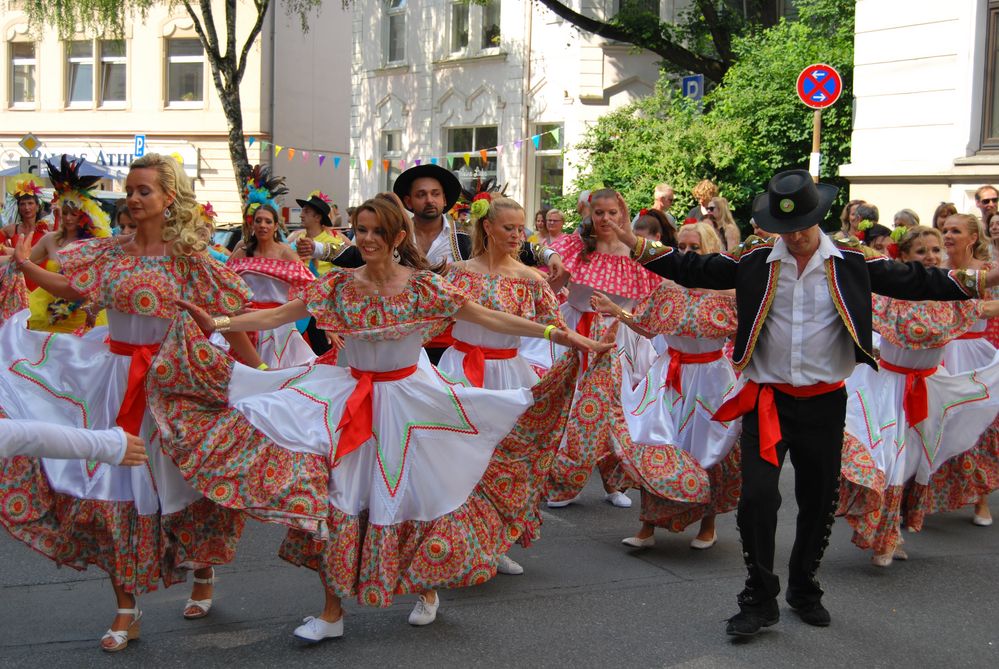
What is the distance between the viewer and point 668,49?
20516mm

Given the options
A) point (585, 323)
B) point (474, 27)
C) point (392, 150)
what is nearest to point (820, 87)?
point (585, 323)

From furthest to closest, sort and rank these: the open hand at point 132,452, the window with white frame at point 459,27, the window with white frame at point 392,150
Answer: the window with white frame at point 392,150
the window with white frame at point 459,27
the open hand at point 132,452

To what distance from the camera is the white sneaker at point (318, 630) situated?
15.4 feet

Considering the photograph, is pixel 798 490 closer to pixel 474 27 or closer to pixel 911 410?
pixel 911 410

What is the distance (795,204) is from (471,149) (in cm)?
2107

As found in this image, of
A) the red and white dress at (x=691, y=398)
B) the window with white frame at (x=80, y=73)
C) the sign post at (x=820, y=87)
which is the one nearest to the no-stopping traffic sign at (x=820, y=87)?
the sign post at (x=820, y=87)

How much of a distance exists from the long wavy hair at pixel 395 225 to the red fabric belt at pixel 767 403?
156 centimetres

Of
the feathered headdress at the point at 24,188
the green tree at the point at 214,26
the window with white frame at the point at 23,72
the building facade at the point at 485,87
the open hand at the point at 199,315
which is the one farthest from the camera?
the window with white frame at the point at 23,72

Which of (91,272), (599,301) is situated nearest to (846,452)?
(599,301)

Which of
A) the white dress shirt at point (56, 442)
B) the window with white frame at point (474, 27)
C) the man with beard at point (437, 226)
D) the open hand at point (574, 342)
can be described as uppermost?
the window with white frame at point (474, 27)

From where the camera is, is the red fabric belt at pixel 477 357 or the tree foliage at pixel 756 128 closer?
the red fabric belt at pixel 477 357

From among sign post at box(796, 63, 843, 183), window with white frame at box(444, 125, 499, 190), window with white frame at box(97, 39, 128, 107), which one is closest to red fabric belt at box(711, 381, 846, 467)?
sign post at box(796, 63, 843, 183)

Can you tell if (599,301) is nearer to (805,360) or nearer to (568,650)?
(805,360)

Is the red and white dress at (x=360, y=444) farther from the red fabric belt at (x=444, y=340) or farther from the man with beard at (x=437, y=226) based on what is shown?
the man with beard at (x=437, y=226)
